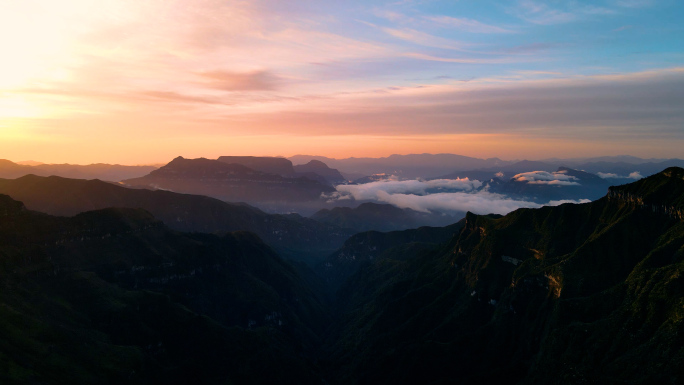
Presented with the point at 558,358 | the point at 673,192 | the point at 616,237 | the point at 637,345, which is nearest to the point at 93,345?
the point at 558,358

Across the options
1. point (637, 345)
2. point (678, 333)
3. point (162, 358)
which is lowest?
point (162, 358)

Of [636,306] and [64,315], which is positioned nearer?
[636,306]

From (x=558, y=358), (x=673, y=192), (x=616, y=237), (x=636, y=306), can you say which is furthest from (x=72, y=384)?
(x=673, y=192)

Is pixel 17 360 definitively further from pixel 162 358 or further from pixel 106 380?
pixel 162 358

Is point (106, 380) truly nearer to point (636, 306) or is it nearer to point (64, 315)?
point (64, 315)

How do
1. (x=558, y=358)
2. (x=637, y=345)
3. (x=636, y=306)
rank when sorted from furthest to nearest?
1. (x=558, y=358)
2. (x=636, y=306)
3. (x=637, y=345)

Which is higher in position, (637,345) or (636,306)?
(636,306)

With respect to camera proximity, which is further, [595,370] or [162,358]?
[162,358]

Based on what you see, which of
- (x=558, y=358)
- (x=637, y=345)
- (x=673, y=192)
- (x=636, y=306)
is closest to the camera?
(x=637, y=345)

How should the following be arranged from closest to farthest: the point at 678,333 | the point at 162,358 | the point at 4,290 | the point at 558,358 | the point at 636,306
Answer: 1. the point at 678,333
2. the point at 636,306
3. the point at 558,358
4. the point at 4,290
5. the point at 162,358
